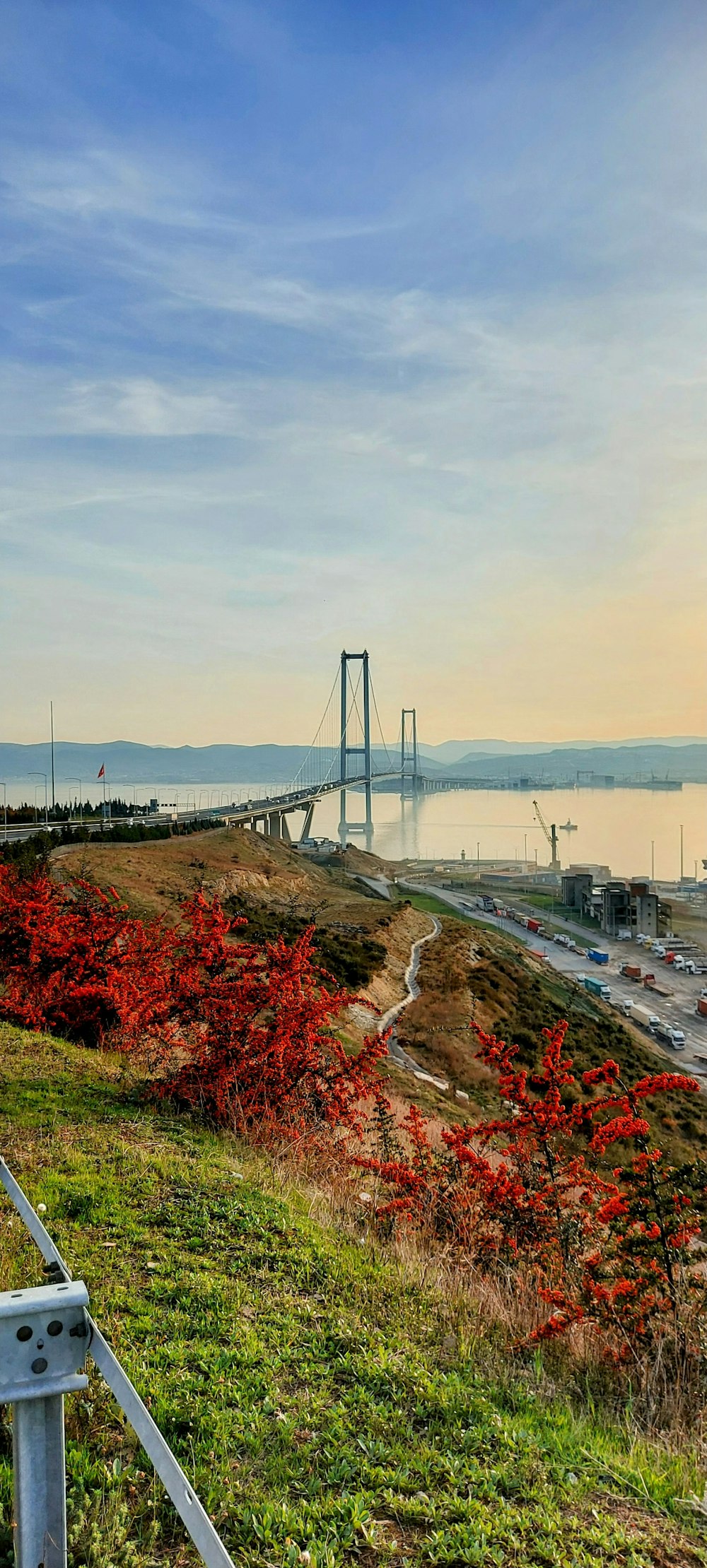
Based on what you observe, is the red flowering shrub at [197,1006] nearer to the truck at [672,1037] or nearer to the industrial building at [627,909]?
the truck at [672,1037]

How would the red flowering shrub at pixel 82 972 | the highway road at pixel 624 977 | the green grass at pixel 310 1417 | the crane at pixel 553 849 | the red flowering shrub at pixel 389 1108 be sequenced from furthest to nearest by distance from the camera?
the crane at pixel 553 849 → the highway road at pixel 624 977 → the red flowering shrub at pixel 82 972 → the red flowering shrub at pixel 389 1108 → the green grass at pixel 310 1417

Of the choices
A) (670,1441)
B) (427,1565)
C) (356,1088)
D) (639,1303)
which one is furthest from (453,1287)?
(356,1088)

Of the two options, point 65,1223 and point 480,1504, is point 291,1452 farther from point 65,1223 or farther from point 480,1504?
point 65,1223

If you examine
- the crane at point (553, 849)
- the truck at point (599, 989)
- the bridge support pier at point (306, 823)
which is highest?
the bridge support pier at point (306, 823)

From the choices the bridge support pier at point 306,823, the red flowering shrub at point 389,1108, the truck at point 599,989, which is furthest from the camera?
the bridge support pier at point 306,823

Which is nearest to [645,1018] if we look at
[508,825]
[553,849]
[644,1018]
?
[644,1018]

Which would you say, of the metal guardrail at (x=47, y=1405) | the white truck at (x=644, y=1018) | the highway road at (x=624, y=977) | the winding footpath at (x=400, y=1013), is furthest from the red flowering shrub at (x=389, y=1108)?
the white truck at (x=644, y=1018)

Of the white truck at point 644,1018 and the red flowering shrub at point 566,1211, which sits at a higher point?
the red flowering shrub at point 566,1211

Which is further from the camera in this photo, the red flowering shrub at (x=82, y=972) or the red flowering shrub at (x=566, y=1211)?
the red flowering shrub at (x=82, y=972)
